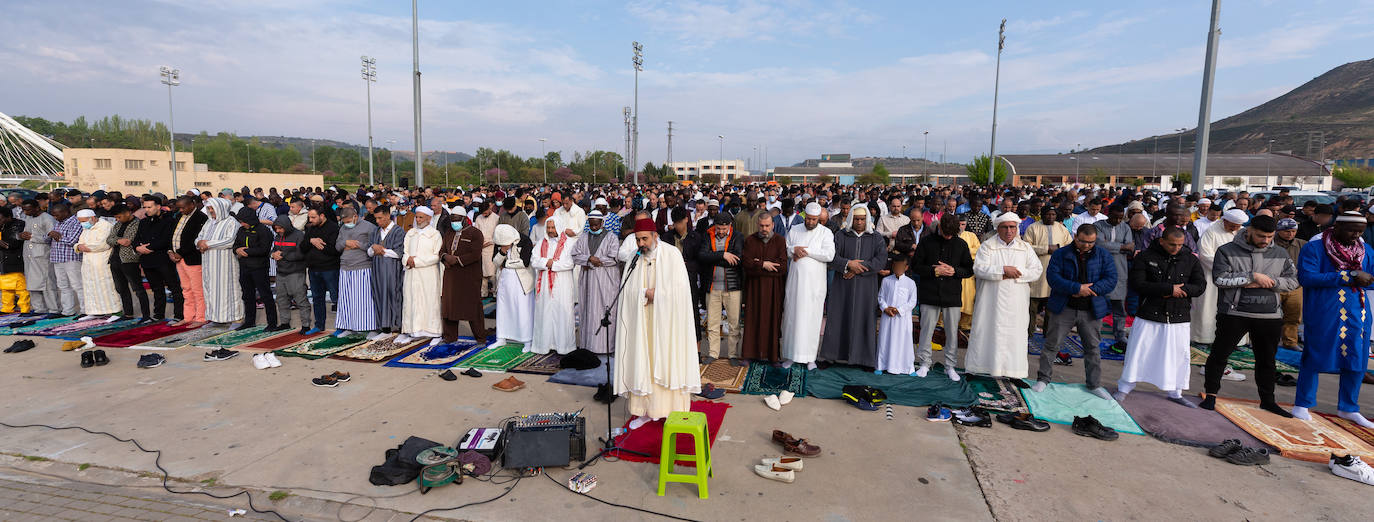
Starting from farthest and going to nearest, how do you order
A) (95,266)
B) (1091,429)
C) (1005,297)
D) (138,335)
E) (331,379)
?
1. (95,266)
2. (138,335)
3. (331,379)
4. (1005,297)
5. (1091,429)

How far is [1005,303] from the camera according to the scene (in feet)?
19.4

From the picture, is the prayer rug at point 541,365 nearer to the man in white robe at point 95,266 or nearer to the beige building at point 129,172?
the man in white robe at point 95,266

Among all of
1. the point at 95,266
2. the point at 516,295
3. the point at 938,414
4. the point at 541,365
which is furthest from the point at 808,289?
the point at 95,266

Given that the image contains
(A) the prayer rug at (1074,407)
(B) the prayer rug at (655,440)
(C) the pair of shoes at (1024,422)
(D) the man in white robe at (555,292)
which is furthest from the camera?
(D) the man in white robe at (555,292)

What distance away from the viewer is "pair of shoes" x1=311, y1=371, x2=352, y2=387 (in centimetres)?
608

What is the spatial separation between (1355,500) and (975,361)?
8.60 feet

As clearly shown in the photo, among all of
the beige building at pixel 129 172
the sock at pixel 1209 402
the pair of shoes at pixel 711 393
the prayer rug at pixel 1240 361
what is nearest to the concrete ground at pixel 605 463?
the pair of shoes at pixel 711 393

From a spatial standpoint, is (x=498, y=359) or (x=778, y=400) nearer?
(x=778, y=400)

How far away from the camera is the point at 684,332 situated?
481 cm

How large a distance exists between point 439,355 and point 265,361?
66.1 inches

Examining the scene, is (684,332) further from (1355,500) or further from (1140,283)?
(1355,500)

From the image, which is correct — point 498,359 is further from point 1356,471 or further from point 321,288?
point 1356,471

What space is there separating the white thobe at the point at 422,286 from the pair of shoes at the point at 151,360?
2344 mm

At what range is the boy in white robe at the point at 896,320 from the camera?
6250 millimetres
